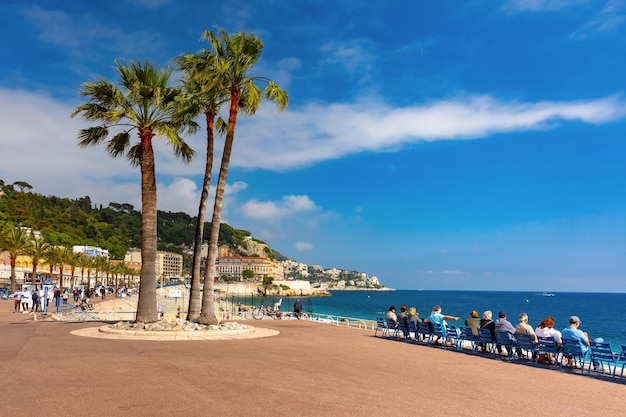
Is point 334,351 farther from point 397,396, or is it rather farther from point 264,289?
point 264,289

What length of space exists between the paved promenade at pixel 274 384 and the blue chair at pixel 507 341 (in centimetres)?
55

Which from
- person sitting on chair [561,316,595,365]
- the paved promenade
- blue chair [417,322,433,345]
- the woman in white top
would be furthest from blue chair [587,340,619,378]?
blue chair [417,322,433,345]

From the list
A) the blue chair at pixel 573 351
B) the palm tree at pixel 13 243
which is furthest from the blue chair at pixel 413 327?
the palm tree at pixel 13 243

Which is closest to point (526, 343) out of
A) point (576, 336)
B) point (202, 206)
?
point (576, 336)

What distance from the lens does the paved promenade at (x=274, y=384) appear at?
7.18 m

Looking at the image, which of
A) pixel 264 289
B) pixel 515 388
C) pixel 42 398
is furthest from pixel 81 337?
pixel 264 289

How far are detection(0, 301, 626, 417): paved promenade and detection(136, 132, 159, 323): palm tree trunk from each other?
4.28 m

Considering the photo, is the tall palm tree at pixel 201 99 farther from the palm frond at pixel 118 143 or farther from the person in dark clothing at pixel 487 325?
the person in dark clothing at pixel 487 325

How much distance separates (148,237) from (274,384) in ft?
39.2

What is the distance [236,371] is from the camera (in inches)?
395

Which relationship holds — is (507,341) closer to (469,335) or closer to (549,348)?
(549,348)

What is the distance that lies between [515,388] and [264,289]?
610ft

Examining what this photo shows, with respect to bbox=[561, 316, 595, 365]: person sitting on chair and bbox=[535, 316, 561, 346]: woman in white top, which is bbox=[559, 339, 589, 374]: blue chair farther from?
bbox=[535, 316, 561, 346]: woman in white top

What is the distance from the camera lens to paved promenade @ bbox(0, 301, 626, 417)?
718 cm
